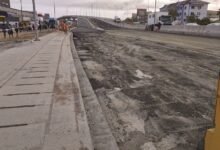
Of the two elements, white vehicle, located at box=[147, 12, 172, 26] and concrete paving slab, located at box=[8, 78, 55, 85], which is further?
white vehicle, located at box=[147, 12, 172, 26]

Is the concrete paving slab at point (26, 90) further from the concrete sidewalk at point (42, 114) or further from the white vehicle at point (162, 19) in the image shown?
the white vehicle at point (162, 19)

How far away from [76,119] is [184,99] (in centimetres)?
308

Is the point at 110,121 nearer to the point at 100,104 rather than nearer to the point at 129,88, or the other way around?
the point at 100,104

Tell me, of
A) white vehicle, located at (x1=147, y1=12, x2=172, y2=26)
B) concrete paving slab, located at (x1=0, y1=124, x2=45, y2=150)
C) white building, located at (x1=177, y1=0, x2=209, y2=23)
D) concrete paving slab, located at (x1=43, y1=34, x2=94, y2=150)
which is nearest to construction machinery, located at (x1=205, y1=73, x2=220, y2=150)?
concrete paving slab, located at (x1=43, y1=34, x2=94, y2=150)

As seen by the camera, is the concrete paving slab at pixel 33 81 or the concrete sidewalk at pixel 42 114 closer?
the concrete sidewalk at pixel 42 114

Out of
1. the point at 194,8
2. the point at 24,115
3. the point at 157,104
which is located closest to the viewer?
the point at 24,115

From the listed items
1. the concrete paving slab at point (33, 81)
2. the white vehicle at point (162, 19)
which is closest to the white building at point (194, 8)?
the white vehicle at point (162, 19)

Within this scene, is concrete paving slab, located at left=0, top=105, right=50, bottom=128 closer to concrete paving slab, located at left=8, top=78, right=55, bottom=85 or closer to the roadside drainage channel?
the roadside drainage channel

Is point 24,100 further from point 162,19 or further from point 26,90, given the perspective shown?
point 162,19

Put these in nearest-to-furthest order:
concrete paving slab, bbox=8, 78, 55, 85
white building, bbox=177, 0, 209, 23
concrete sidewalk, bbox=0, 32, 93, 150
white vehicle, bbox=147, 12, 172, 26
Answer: concrete sidewalk, bbox=0, 32, 93, 150 → concrete paving slab, bbox=8, 78, 55, 85 → white vehicle, bbox=147, 12, 172, 26 → white building, bbox=177, 0, 209, 23

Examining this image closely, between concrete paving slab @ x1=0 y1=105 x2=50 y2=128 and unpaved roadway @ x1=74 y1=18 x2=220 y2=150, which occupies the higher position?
concrete paving slab @ x1=0 y1=105 x2=50 y2=128

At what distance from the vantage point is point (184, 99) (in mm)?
6609

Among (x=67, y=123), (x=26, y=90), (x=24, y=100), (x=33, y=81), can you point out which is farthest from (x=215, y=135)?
(x=33, y=81)

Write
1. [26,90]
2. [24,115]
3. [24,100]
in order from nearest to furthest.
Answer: [24,115] < [24,100] < [26,90]
